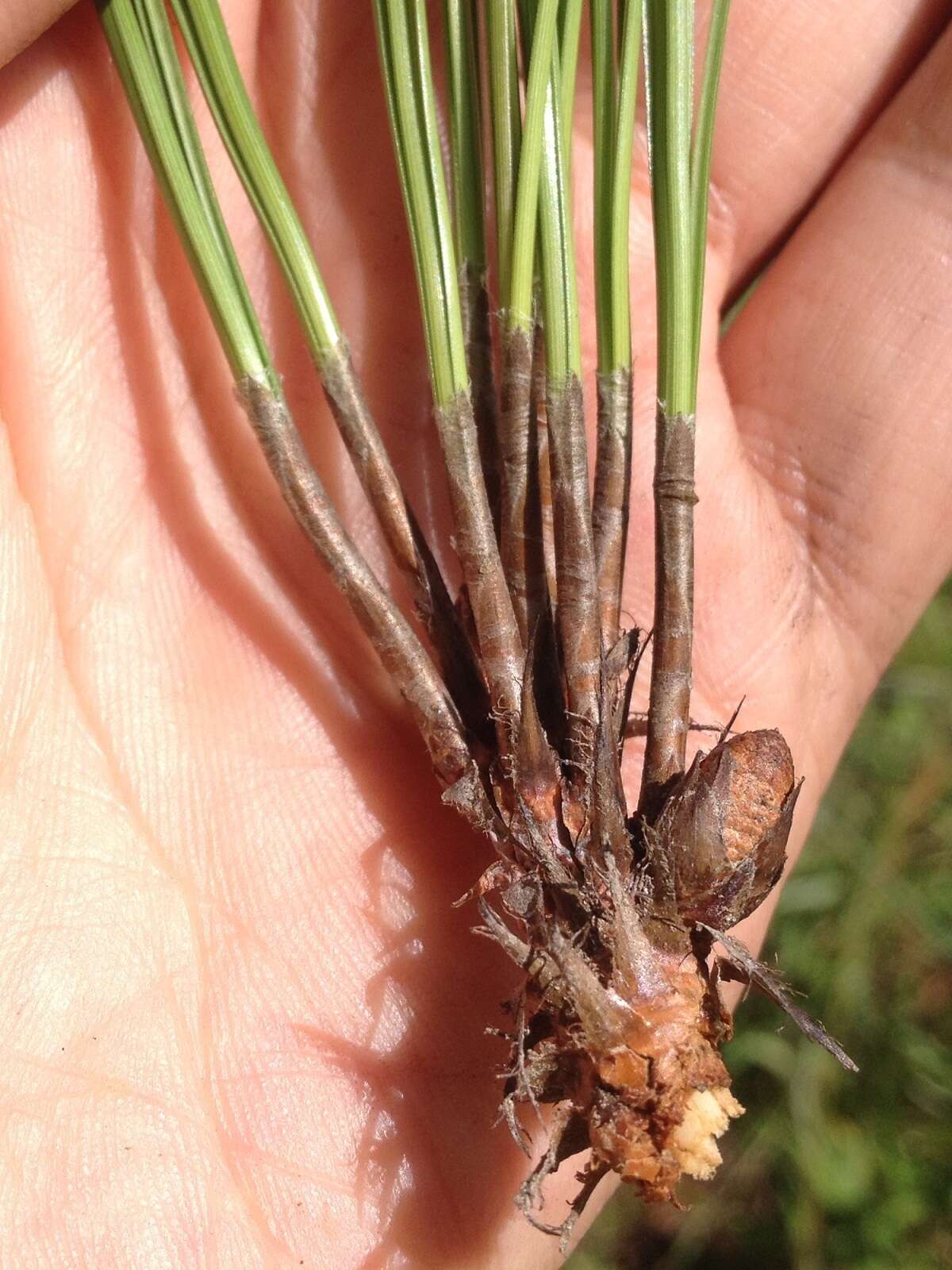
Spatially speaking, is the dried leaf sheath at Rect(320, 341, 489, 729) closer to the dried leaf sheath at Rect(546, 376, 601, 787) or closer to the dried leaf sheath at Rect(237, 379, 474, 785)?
the dried leaf sheath at Rect(237, 379, 474, 785)

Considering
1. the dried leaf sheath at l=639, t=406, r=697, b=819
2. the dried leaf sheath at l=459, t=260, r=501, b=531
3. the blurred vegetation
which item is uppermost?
the dried leaf sheath at l=459, t=260, r=501, b=531

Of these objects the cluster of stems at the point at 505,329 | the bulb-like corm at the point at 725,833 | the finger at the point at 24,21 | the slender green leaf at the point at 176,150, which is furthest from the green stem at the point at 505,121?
the bulb-like corm at the point at 725,833

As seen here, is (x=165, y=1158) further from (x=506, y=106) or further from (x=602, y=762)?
(x=506, y=106)

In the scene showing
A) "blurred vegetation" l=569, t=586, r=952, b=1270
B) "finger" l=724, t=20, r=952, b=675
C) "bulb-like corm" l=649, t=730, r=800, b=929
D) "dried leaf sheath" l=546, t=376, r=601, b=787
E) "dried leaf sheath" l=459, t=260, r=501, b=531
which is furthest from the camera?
"blurred vegetation" l=569, t=586, r=952, b=1270

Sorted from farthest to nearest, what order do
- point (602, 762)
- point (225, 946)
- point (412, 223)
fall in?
point (225, 946)
point (412, 223)
point (602, 762)

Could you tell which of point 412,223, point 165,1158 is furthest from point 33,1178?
point 412,223

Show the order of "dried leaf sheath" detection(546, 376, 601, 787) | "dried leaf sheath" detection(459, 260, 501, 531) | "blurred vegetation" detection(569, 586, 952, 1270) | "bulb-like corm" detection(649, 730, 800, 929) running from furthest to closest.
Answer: "blurred vegetation" detection(569, 586, 952, 1270), "dried leaf sheath" detection(459, 260, 501, 531), "dried leaf sheath" detection(546, 376, 601, 787), "bulb-like corm" detection(649, 730, 800, 929)

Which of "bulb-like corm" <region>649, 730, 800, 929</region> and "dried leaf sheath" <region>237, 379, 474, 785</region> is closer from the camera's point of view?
"bulb-like corm" <region>649, 730, 800, 929</region>

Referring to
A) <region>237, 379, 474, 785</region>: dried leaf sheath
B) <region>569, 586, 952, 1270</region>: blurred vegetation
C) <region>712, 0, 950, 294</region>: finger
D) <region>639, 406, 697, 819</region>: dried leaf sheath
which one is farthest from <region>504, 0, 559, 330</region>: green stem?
<region>569, 586, 952, 1270</region>: blurred vegetation
